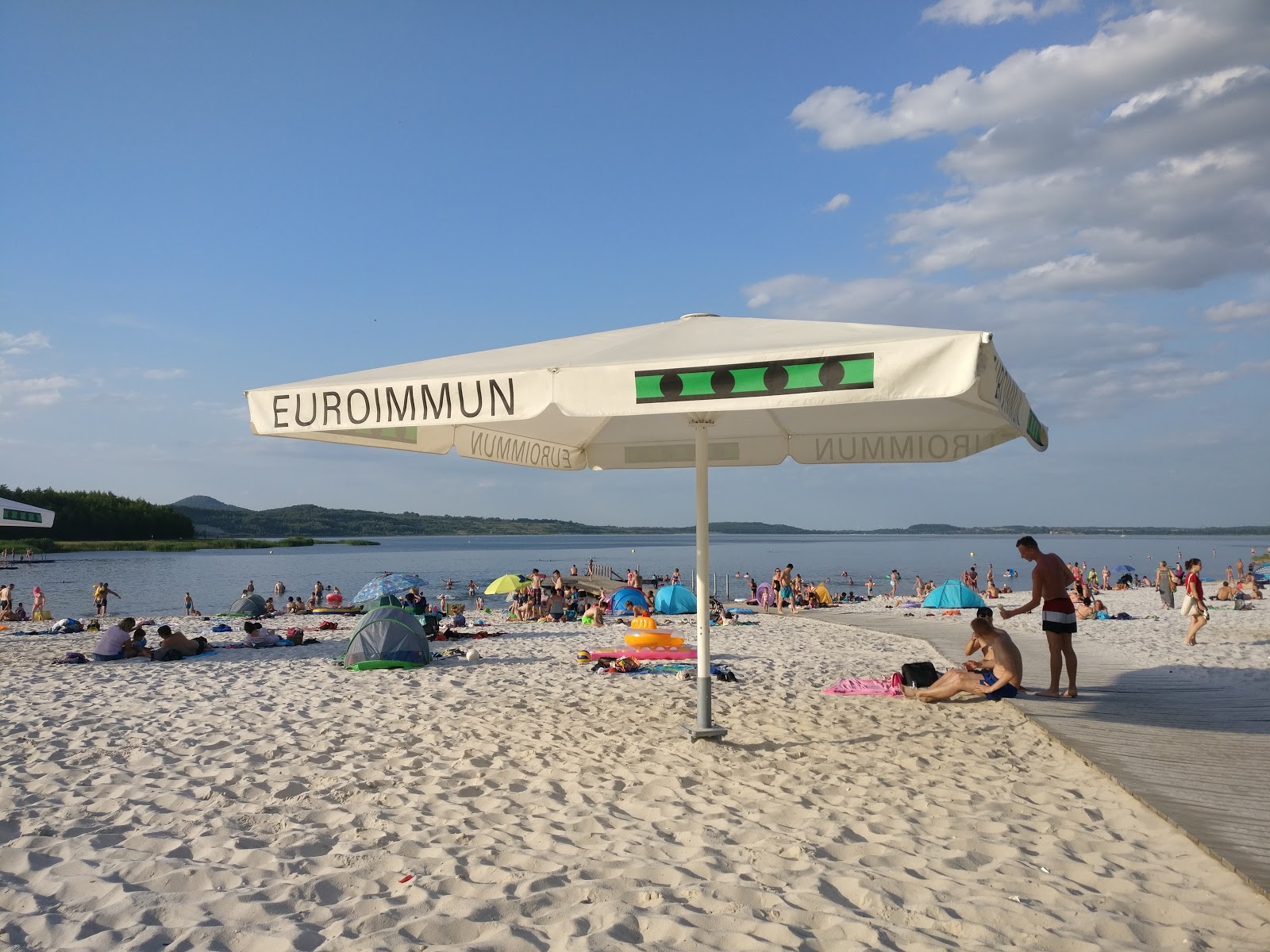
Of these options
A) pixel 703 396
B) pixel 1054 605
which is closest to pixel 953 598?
pixel 1054 605

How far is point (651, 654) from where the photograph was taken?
37.8 feet

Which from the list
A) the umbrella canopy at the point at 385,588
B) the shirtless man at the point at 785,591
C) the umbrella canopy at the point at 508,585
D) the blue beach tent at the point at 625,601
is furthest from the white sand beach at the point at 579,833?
the umbrella canopy at the point at 508,585

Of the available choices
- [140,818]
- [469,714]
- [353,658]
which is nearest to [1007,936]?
[140,818]

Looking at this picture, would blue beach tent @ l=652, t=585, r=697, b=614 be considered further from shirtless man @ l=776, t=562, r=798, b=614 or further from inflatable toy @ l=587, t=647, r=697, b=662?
inflatable toy @ l=587, t=647, r=697, b=662

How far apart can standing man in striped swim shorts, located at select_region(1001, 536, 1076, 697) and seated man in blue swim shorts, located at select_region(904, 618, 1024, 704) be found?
0.99 ft

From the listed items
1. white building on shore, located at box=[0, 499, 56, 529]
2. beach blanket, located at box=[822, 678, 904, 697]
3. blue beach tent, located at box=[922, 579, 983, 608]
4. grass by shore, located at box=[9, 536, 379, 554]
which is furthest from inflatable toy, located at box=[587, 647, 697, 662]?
grass by shore, located at box=[9, 536, 379, 554]

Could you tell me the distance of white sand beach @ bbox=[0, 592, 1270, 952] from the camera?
3.05m

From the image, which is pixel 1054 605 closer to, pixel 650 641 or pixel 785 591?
pixel 650 641

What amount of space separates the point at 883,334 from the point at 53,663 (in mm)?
11953

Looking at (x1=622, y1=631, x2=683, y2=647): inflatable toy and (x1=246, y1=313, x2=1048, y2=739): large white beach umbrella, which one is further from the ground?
(x1=246, y1=313, x2=1048, y2=739): large white beach umbrella

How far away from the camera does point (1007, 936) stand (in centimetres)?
299

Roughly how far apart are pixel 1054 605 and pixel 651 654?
5.48 meters

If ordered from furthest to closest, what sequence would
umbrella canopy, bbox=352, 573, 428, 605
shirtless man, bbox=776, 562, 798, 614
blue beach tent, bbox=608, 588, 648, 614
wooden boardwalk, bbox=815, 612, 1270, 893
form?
umbrella canopy, bbox=352, 573, 428, 605
shirtless man, bbox=776, 562, 798, 614
blue beach tent, bbox=608, 588, 648, 614
wooden boardwalk, bbox=815, 612, 1270, 893

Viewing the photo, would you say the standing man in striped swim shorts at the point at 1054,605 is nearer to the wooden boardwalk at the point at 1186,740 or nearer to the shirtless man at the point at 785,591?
the wooden boardwalk at the point at 1186,740
